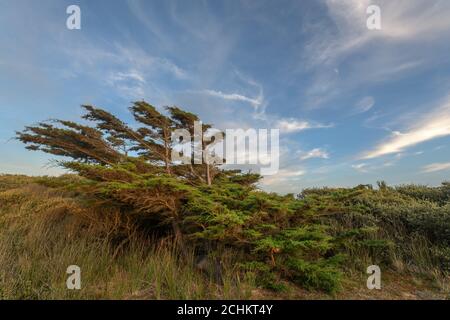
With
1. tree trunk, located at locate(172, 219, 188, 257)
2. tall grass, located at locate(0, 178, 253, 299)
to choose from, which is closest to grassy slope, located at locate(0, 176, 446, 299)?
tall grass, located at locate(0, 178, 253, 299)

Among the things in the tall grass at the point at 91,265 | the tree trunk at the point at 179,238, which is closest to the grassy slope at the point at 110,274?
the tall grass at the point at 91,265

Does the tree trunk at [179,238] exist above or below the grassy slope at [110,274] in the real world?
above

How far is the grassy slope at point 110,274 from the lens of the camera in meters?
3.69

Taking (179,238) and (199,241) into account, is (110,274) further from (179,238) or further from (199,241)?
(199,241)

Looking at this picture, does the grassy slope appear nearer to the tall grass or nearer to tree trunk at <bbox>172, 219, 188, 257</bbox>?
the tall grass

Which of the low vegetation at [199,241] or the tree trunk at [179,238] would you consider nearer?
the low vegetation at [199,241]

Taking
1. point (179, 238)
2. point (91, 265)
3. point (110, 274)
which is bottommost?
point (110, 274)

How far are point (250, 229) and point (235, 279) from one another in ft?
2.76

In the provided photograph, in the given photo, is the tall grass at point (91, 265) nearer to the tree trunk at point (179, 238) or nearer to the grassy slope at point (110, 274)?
the grassy slope at point (110, 274)

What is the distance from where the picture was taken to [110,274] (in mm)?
4371

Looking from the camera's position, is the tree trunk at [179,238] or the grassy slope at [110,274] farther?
the tree trunk at [179,238]

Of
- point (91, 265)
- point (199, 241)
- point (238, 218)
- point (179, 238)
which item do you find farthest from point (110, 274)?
point (238, 218)
